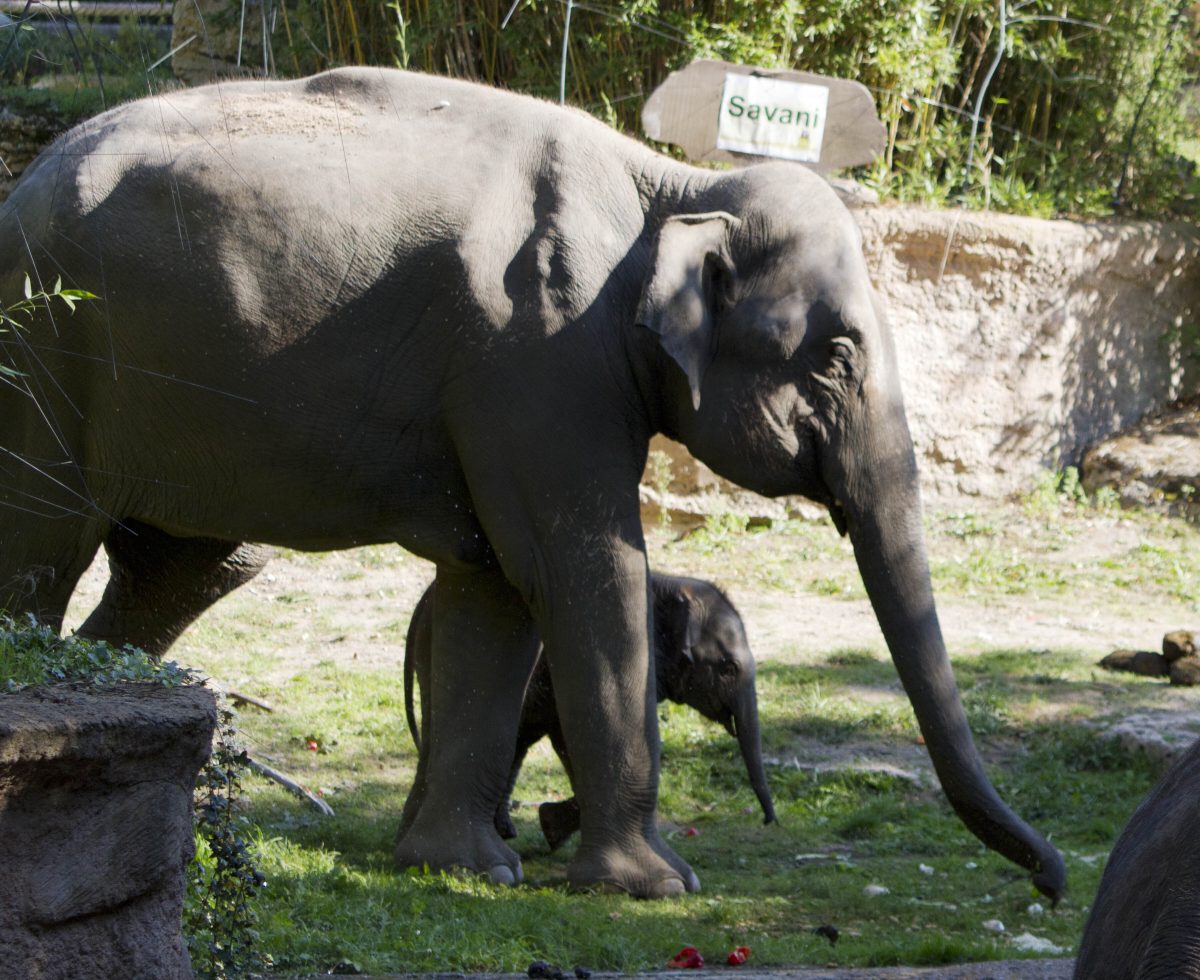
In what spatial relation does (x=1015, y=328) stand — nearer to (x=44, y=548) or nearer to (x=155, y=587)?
(x=155, y=587)

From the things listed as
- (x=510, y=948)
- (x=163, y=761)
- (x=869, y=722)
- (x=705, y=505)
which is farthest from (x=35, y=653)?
(x=705, y=505)

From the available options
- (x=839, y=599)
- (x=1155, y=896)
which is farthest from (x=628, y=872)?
(x=839, y=599)

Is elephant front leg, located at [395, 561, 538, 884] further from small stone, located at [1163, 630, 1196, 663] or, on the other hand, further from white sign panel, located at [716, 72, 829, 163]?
small stone, located at [1163, 630, 1196, 663]

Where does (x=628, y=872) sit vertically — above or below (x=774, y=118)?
below

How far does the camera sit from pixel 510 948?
4781 millimetres

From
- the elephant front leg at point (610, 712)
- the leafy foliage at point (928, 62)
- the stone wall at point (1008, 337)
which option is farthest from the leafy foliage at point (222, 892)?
the stone wall at point (1008, 337)

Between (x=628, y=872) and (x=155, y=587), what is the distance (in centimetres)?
239

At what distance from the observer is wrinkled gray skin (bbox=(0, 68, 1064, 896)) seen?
18.8ft

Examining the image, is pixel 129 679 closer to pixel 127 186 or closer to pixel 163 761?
pixel 163 761

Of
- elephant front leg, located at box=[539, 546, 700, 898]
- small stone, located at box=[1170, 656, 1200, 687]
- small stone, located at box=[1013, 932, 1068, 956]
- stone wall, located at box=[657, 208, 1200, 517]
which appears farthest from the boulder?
stone wall, located at box=[657, 208, 1200, 517]

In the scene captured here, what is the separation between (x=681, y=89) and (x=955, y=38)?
5.58 m

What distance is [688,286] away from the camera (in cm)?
566

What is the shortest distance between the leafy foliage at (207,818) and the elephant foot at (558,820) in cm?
266

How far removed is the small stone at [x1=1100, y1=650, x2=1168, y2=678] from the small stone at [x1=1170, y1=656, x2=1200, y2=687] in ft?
0.42
